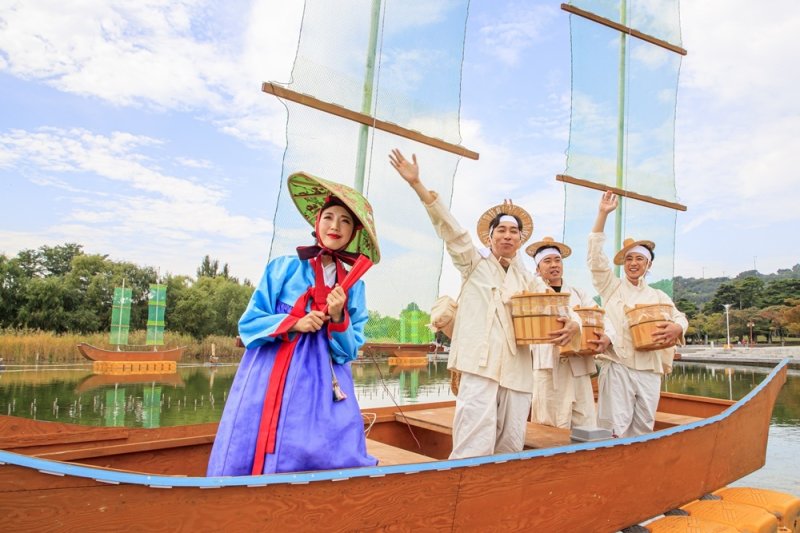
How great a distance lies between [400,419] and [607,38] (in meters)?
9.96

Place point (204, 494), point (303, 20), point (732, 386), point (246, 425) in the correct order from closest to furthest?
point (204, 494) < point (246, 425) < point (303, 20) < point (732, 386)

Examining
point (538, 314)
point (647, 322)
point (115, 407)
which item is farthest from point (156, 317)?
point (538, 314)

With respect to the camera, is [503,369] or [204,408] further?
[204,408]

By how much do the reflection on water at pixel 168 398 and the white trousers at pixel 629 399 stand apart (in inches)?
105

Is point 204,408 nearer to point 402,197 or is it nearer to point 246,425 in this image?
point 402,197

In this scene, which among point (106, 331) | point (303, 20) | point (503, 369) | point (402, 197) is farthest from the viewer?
point (106, 331)

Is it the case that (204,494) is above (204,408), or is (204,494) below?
above

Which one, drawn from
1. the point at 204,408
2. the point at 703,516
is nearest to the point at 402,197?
the point at 703,516

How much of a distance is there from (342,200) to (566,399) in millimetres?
3313

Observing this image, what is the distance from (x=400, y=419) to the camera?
4656mm

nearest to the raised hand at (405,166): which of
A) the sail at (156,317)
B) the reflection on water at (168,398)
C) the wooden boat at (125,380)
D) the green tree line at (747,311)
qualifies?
the reflection on water at (168,398)

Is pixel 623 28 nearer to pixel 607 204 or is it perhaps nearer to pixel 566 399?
pixel 607 204

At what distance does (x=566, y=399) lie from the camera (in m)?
4.70

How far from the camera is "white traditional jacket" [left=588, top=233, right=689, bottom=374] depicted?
4484mm
